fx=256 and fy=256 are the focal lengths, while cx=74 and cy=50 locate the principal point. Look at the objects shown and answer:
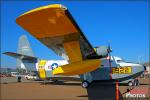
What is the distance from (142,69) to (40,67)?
9.86m

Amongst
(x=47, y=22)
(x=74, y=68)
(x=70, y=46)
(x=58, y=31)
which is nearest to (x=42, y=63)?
(x=70, y=46)

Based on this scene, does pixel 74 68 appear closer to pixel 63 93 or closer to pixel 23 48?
pixel 63 93

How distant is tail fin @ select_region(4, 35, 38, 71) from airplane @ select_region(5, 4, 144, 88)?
6.33 meters

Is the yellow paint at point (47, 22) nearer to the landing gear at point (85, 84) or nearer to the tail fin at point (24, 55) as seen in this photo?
the landing gear at point (85, 84)

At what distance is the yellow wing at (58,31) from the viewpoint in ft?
32.3

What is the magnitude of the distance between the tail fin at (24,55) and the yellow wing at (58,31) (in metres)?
10.2

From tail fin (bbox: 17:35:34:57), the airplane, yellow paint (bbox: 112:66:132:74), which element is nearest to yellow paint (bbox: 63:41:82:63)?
the airplane

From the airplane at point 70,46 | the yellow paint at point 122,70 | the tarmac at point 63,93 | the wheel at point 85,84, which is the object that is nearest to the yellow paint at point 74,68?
the airplane at point 70,46

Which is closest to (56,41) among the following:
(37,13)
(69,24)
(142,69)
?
(69,24)

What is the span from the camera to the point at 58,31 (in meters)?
11.9

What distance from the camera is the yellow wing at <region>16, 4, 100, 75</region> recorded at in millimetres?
9859

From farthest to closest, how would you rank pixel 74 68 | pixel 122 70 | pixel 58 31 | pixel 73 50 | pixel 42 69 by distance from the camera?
pixel 42 69 < pixel 122 70 < pixel 73 50 < pixel 74 68 < pixel 58 31

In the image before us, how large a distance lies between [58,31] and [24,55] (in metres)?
14.9

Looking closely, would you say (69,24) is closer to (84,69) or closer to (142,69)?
(84,69)
